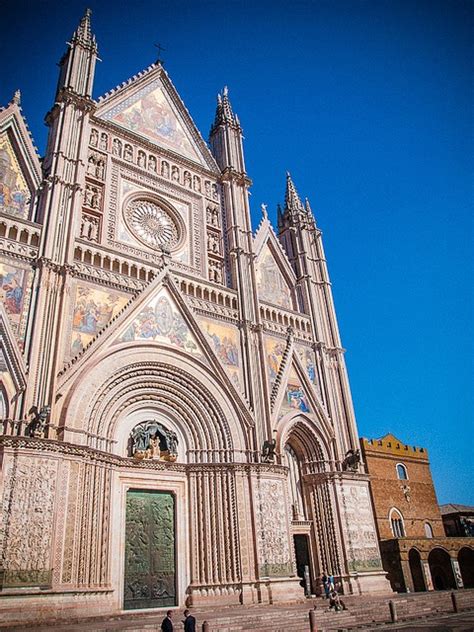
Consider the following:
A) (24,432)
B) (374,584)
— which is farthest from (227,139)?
(374,584)

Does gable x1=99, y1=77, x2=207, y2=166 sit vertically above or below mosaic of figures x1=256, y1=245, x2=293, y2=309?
above

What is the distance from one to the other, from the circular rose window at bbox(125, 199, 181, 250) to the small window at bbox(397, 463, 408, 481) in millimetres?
19483

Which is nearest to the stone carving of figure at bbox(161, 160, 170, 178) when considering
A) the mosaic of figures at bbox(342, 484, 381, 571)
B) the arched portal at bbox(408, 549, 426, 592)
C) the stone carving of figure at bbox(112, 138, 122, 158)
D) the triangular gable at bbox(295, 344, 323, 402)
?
the stone carving of figure at bbox(112, 138, 122, 158)

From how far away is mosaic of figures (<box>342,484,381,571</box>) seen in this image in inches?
731

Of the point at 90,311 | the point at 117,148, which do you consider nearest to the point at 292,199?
the point at 117,148

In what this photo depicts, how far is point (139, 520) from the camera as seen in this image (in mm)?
15531

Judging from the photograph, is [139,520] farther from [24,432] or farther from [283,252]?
[283,252]

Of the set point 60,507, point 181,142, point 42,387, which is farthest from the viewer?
point 181,142

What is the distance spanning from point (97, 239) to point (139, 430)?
700cm

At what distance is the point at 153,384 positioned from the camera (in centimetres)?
1706

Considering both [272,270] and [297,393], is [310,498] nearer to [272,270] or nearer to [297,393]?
[297,393]

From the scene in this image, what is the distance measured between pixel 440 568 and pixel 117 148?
27.6 meters

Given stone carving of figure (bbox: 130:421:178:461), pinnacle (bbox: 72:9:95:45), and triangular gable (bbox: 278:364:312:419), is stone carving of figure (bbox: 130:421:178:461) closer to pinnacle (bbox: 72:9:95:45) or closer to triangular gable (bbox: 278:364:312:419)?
triangular gable (bbox: 278:364:312:419)

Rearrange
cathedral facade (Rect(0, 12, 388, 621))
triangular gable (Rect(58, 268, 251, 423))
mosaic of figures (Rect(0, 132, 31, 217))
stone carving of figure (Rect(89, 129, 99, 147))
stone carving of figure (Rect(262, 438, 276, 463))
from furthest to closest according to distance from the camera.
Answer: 1. stone carving of figure (Rect(89, 129, 99, 147))
2. stone carving of figure (Rect(262, 438, 276, 463))
3. mosaic of figures (Rect(0, 132, 31, 217))
4. triangular gable (Rect(58, 268, 251, 423))
5. cathedral facade (Rect(0, 12, 388, 621))
